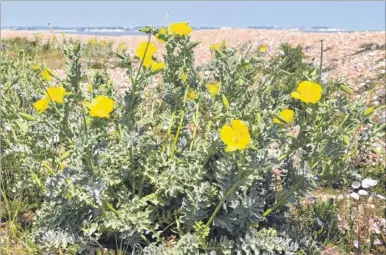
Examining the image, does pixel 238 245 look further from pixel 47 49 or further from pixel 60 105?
pixel 47 49

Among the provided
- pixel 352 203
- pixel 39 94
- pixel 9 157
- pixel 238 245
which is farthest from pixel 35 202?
pixel 352 203

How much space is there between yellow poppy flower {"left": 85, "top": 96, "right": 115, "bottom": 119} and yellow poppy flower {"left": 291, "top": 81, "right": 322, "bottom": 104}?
2.50ft

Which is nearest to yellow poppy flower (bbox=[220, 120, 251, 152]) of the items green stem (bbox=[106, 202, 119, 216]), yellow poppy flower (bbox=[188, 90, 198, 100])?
green stem (bbox=[106, 202, 119, 216])

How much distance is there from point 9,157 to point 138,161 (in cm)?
109

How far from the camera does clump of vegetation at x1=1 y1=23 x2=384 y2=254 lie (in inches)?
82.1

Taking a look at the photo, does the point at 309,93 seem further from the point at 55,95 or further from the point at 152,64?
the point at 55,95

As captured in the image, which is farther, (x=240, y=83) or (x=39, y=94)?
(x=39, y=94)

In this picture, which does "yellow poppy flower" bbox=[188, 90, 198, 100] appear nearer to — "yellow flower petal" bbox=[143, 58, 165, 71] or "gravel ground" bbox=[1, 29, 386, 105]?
"yellow flower petal" bbox=[143, 58, 165, 71]

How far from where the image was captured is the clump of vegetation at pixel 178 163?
2.09 meters

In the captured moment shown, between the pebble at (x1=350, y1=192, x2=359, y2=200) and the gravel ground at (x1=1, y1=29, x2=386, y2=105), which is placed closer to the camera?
the pebble at (x1=350, y1=192, x2=359, y2=200)

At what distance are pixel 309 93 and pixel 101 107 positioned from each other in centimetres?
88

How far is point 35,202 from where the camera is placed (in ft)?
9.53

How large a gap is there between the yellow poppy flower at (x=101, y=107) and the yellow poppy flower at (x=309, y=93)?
764 millimetres

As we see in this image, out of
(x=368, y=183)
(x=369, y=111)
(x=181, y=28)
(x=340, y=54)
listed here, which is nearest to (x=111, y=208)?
(x=181, y=28)
